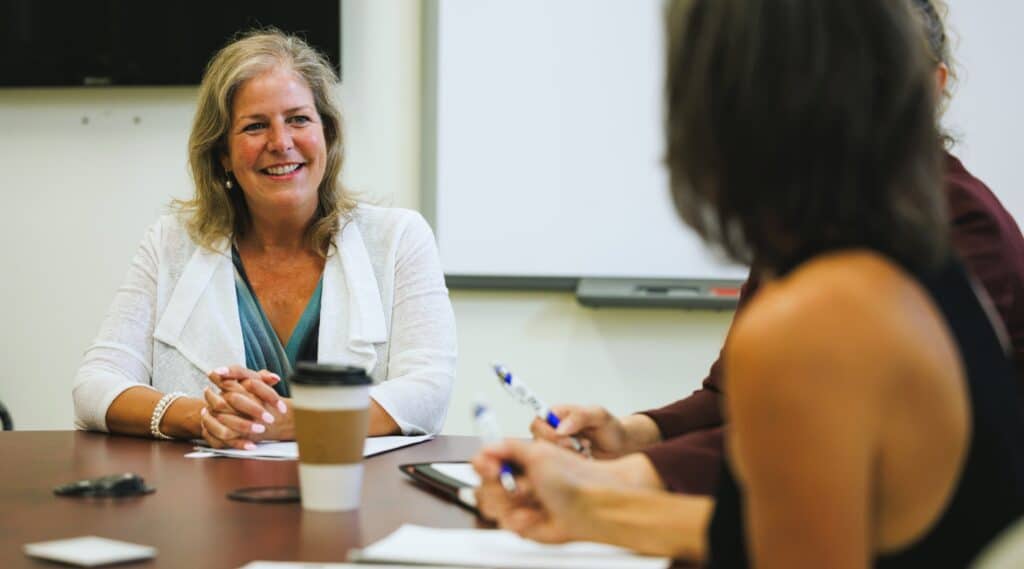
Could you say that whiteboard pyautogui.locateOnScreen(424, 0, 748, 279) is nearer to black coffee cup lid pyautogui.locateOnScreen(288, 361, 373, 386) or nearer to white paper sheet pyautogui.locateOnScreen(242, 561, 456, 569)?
black coffee cup lid pyautogui.locateOnScreen(288, 361, 373, 386)

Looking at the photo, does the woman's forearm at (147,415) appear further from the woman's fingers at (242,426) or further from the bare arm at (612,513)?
the bare arm at (612,513)

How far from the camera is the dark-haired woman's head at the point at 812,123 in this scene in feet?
2.62

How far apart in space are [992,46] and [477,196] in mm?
1477

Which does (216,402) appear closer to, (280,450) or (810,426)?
(280,450)

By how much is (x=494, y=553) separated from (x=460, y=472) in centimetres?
44

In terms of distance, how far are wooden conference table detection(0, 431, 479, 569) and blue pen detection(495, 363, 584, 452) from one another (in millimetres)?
178

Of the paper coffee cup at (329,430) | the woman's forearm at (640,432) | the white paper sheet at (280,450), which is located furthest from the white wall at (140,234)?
the paper coffee cup at (329,430)

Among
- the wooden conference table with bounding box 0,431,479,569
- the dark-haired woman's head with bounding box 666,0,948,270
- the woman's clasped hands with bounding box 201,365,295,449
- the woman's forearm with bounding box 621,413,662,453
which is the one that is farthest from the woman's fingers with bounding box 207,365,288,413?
the dark-haired woman's head with bounding box 666,0,948,270

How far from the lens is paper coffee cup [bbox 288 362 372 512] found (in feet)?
4.63

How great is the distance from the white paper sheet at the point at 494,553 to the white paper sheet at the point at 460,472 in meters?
0.27

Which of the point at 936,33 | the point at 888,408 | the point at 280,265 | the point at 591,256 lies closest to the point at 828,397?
the point at 888,408

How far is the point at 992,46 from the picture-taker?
11.5 feet

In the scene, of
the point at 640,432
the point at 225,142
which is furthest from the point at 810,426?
the point at 225,142

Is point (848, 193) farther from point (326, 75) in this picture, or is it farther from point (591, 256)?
point (591, 256)
